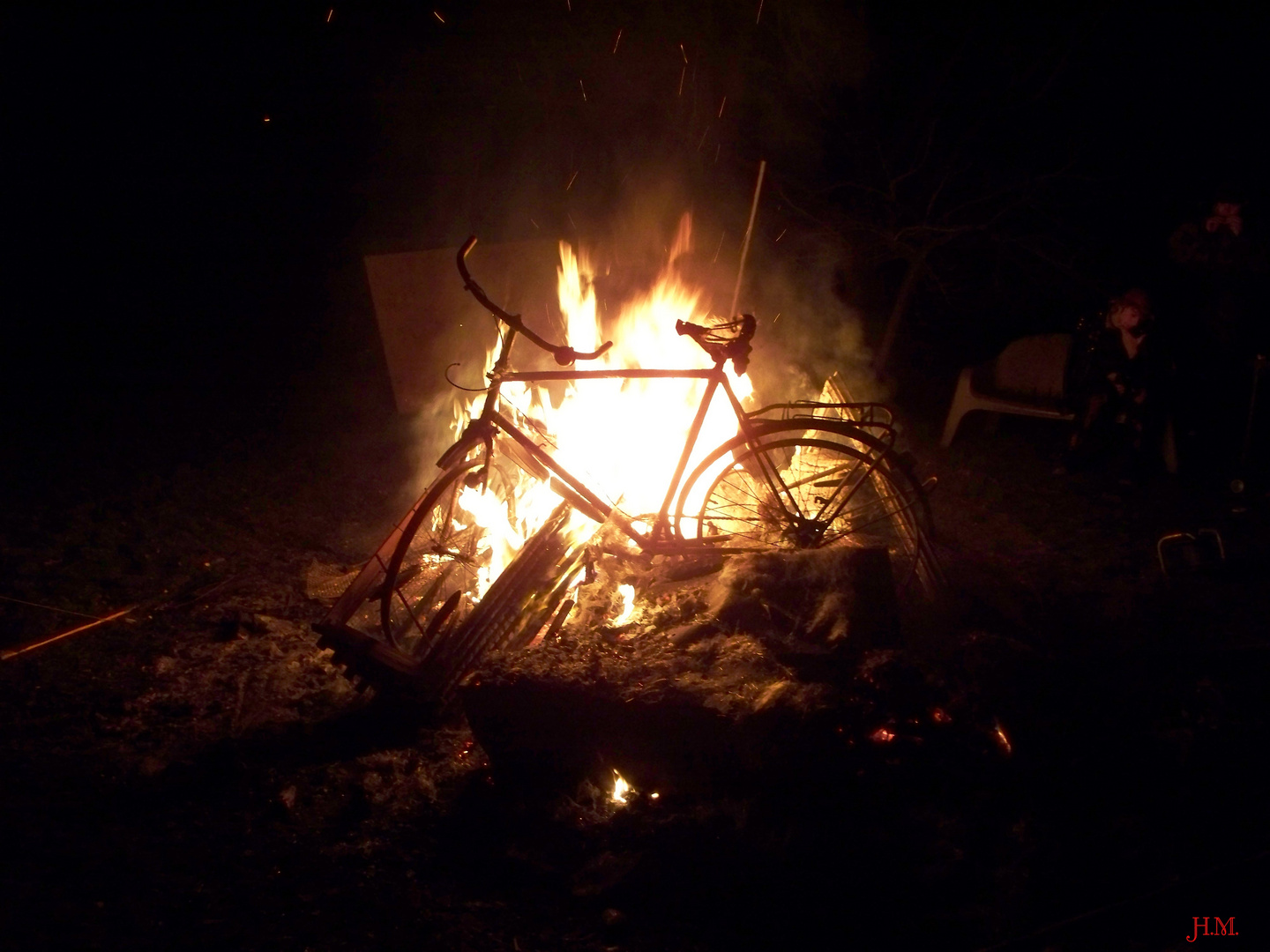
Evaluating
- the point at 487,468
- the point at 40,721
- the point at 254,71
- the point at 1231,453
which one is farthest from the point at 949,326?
the point at 40,721

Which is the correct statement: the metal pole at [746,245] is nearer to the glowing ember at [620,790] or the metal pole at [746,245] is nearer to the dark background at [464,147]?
the dark background at [464,147]

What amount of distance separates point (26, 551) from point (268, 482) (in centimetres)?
180

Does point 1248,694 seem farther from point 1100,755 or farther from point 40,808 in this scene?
point 40,808

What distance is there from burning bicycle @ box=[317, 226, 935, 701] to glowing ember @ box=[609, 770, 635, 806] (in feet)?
3.56

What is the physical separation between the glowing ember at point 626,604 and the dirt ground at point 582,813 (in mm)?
1134

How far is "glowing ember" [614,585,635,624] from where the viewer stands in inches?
179

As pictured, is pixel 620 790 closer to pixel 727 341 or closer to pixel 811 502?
pixel 727 341

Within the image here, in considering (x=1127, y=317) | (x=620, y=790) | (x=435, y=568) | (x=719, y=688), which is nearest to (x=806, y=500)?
(x=719, y=688)

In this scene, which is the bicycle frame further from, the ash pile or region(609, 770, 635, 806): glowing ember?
region(609, 770, 635, 806): glowing ember

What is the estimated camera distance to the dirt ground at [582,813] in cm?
306

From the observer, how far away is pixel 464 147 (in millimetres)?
7184

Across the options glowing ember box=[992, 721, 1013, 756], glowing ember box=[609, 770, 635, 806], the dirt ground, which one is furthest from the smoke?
glowing ember box=[609, 770, 635, 806]

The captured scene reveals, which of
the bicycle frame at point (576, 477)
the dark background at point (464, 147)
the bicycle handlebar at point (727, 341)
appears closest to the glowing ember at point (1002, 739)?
the bicycle frame at point (576, 477)

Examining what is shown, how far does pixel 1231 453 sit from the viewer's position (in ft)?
24.1
